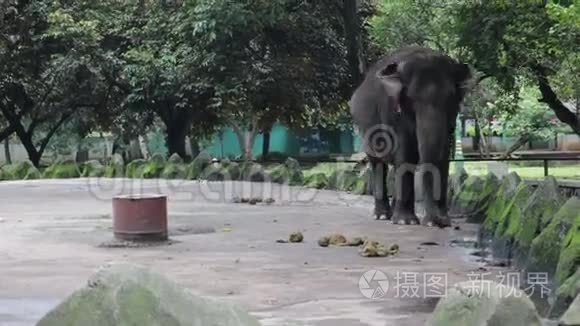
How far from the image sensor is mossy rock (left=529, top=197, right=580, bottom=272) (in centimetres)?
668

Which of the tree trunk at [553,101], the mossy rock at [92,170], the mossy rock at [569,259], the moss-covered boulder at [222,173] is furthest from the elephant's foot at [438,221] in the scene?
the mossy rock at [92,170]

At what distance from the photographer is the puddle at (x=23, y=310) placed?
5929 millimetres

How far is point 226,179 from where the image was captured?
67.2ft

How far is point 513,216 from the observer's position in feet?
28.2

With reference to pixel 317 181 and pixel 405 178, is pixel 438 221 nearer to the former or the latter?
pixel 405 178

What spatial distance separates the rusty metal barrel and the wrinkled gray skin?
3.26 meters

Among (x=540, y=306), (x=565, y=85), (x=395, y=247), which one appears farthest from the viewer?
(x=565, y=85)

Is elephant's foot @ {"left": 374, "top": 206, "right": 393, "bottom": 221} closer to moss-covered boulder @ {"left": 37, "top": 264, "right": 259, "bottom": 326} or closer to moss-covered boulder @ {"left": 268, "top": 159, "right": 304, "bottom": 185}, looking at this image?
moss-covered boulder @ {"left": 268, "top": 159, "right": 304, "bottom": 185}

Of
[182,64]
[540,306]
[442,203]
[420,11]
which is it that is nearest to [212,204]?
[442,203]

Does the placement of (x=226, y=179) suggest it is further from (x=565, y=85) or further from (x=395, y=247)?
(x=395, y=247)

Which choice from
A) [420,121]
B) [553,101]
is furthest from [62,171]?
[420,121]

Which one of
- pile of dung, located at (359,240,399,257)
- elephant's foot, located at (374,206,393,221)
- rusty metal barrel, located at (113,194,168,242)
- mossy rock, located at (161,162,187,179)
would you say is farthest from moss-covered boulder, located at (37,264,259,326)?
mossy rock, located at (161,162,187,179)

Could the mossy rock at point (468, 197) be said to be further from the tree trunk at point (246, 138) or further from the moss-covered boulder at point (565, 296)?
the tree trunk at point (246, 138)

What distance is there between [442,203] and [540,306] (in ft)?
17.2
